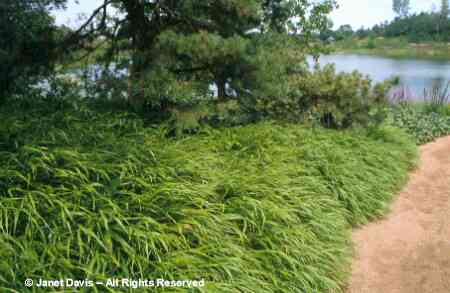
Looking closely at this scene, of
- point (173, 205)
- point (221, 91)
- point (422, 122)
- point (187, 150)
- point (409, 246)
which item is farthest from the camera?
point (422, 122)

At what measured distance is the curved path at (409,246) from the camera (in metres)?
2.44

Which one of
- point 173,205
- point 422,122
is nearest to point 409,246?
point 173,205

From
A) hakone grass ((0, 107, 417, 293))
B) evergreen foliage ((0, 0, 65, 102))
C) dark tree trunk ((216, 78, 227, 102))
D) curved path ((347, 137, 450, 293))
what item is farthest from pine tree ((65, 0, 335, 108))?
curved path ((347, 137, 450, 293))

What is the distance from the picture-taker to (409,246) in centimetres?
290

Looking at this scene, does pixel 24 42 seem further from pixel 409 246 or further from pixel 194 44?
pixel 409 246

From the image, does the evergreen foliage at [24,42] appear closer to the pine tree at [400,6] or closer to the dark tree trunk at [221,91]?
the dark tree trunk at [221,91]

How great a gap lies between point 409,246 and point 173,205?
6.07ft

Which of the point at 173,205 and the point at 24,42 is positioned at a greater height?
the point at 24,42

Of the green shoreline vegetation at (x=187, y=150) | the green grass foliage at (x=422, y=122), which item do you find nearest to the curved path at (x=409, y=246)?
the green shoreline vegetation at (x=187, y=150)

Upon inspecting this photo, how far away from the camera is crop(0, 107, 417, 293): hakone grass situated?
1.85 meters

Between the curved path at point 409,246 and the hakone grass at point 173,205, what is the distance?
0.47ft

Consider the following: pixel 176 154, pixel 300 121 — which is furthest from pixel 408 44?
pixel 176 154

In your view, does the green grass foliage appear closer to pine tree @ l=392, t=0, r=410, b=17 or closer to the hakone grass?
the hakone grass

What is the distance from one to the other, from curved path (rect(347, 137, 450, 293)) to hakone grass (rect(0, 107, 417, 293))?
14 centimetres
